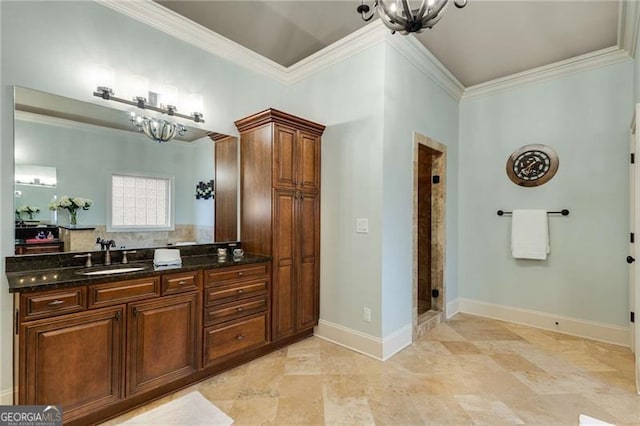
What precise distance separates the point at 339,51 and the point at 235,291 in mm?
2501

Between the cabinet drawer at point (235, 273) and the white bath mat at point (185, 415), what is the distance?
2.65ft

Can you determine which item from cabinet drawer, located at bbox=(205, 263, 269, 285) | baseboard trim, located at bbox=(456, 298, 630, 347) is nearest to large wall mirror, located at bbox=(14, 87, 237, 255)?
cabinet drawer, located at bbox=(205, 263, 269, 285)

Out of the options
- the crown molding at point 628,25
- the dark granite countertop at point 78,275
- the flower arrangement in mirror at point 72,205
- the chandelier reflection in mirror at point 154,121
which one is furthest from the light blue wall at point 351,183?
the flower arrangement in mirror at point 72,205

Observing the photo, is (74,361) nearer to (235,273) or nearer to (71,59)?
(235,273)

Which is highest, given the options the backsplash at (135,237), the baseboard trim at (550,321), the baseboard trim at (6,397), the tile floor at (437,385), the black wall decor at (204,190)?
the black wall decor at (204,190)

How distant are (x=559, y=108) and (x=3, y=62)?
4987 millimetres

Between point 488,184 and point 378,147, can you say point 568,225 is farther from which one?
point 378,147

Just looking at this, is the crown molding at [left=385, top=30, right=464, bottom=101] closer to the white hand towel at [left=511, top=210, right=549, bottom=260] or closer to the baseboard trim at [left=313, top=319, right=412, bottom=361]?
the white hand towel at [left=511, top=210, right=549, bottom=260]

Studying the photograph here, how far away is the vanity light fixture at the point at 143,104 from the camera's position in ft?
7.37

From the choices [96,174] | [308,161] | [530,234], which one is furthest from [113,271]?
[530,234]

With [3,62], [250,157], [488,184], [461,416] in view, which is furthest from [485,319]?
[3,62]

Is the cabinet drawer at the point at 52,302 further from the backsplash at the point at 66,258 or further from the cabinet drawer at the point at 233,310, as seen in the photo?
the cabinet drawer at the point at 233,310

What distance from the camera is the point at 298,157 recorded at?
2.94 metres

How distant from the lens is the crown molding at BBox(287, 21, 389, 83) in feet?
8.79
